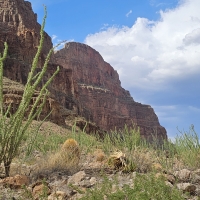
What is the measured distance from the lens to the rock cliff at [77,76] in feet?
222

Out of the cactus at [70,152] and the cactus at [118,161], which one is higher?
the cactus at [70,152]

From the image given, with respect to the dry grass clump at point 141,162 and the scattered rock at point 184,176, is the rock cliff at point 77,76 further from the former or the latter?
the scattered rock at point 184,176

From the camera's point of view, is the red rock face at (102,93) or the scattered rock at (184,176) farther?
the red rock face at (102,93)

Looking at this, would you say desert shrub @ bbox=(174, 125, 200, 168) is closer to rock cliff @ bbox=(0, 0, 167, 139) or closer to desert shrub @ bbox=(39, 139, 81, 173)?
desert shrub @ bbox=(39, 139, 81, 173)

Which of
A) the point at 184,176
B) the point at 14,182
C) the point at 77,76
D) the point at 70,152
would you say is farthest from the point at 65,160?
the point at 77,76

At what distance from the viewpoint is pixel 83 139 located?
1003 centimetres

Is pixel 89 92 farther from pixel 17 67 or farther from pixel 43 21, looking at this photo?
pixel 43 21

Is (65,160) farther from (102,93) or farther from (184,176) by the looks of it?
(102,93)

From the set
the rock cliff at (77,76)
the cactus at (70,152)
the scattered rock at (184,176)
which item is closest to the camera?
the scattered rock at (184,176)

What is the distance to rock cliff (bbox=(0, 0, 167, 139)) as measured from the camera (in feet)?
222

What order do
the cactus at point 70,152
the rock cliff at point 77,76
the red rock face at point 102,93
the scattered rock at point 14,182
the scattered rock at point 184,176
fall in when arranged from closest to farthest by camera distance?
the scattered rock at point 14,182 → the scattered rock at point 184,176 → the cactus at point 70,152 → the rock cliff at point 77,76 → the red rock face at point 102,93

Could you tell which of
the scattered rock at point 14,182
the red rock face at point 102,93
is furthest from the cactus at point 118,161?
the red rock face at point 102,93

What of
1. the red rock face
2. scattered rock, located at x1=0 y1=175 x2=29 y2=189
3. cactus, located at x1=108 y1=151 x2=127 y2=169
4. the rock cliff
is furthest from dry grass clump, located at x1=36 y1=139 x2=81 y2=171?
the red rock face

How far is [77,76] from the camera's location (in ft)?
487
